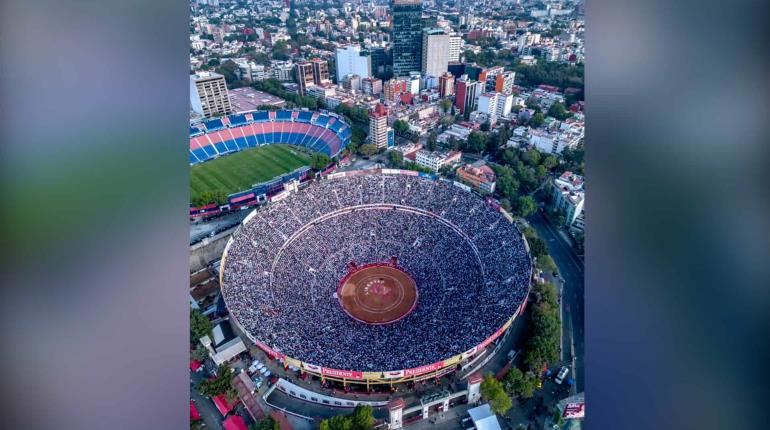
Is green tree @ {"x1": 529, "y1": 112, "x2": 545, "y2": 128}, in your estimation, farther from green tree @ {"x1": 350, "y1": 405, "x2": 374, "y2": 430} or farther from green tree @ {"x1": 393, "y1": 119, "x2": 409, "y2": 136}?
green tree @ {"x1": 350, "y1": 405, "x2": 374, "y2": 430}

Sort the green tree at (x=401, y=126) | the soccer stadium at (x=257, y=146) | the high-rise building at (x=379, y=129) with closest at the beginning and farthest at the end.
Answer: the soccer stadium at (x=257, y=146) → the high-rise building at (x=379, y=129) → the green tree at (x=401, y=126)

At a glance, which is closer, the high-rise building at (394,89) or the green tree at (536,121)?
the green tree at (536,121)

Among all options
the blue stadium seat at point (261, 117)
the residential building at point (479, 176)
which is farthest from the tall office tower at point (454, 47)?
the residential building at point (479, 176)

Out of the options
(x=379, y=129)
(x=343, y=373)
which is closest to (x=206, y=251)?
(x=343, y=373)

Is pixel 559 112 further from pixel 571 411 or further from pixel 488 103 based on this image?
pixel 571 411

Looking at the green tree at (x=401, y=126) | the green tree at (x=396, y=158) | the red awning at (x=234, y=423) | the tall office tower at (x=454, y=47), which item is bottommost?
the red awning at (x=234, y=423)

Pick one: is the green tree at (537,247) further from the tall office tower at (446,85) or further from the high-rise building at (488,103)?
the tall office tower at (446,85)

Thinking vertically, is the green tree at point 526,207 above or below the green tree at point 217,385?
above

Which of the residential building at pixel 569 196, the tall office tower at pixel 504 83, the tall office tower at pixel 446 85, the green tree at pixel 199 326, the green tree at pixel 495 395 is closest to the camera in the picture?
the green tree at pixel 495 395
